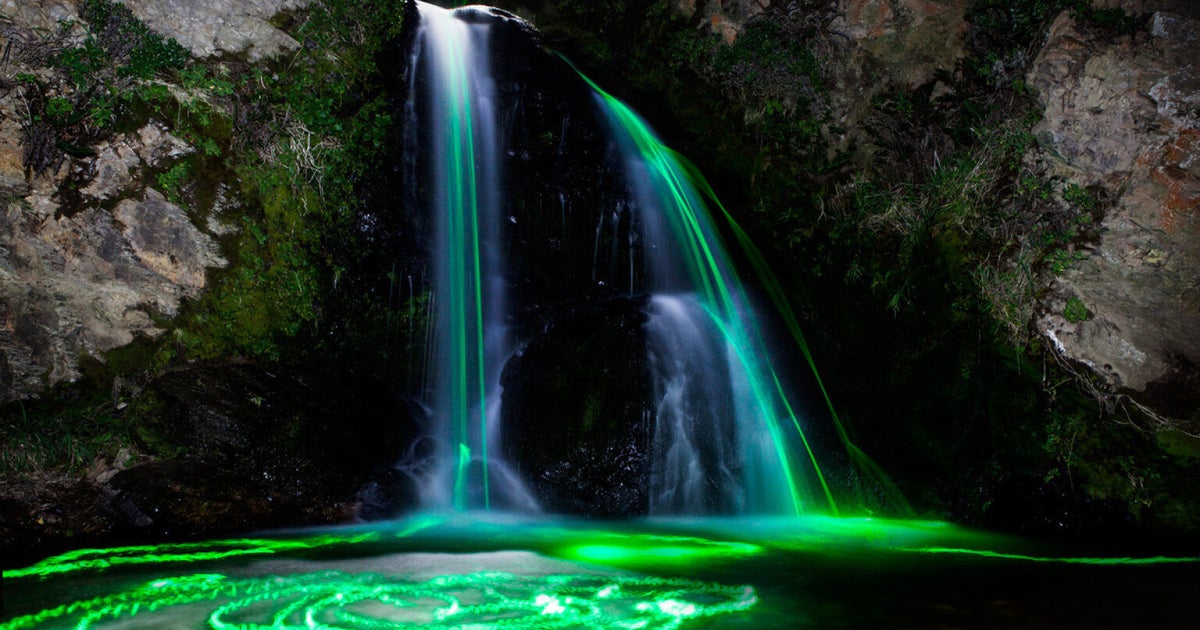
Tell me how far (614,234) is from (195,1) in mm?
4674

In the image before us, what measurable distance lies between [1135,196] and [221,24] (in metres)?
8.71

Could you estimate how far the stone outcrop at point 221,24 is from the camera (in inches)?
252

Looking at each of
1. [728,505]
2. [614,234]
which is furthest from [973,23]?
[728,505]

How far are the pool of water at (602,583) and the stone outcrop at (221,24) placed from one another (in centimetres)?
467

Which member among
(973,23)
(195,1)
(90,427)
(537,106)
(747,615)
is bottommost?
(747,615)

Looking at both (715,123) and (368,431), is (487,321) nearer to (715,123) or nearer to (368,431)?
(368,431)

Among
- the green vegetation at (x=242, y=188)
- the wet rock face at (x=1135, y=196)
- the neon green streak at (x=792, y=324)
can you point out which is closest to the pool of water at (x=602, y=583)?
the neon green streak at (x=792, y=324)

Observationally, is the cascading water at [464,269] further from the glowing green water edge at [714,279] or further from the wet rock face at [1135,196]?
the wet rock face at [1135,196]

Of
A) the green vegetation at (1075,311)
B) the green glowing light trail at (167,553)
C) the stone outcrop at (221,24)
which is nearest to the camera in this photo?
the green glowing light trail at (167,553)

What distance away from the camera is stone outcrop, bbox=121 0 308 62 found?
640cm

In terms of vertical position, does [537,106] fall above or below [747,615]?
above

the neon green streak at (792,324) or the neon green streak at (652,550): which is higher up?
the neon green streak at (792,324)

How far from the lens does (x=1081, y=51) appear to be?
6.73 m

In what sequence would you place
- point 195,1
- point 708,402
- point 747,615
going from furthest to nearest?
point 195,1 → point 708,402 → point 747,615
